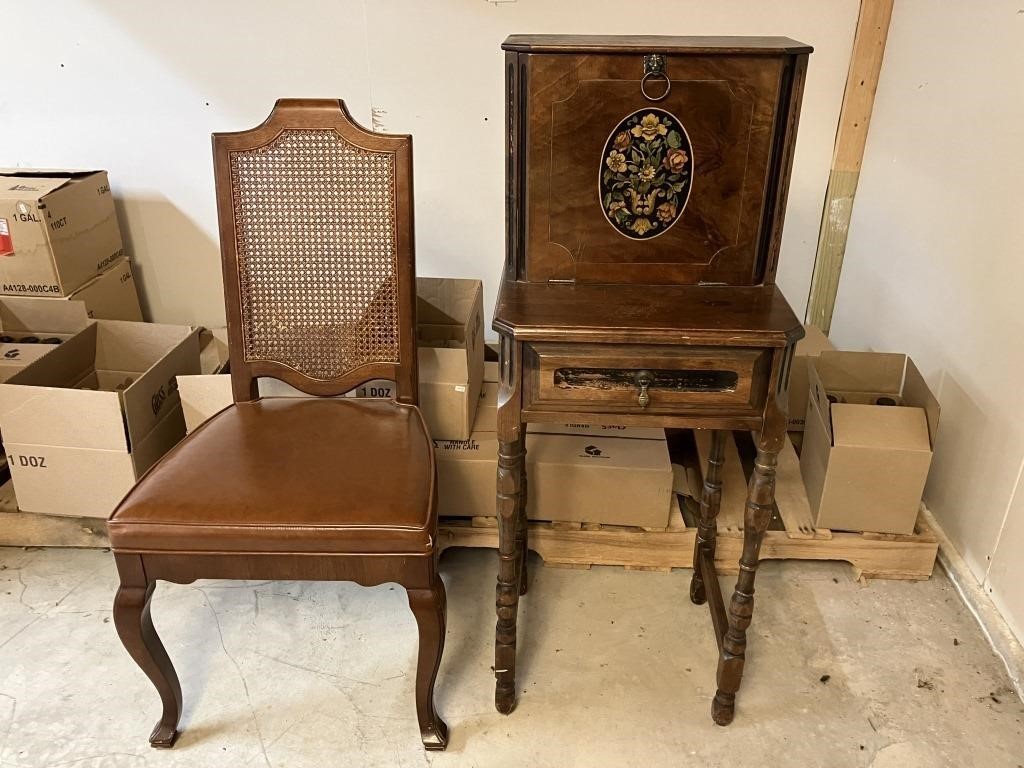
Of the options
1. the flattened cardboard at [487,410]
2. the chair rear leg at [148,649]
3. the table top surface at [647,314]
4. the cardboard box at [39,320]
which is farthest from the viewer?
the cardboard box at [39,320]

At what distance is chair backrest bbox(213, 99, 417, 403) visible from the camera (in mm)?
1631

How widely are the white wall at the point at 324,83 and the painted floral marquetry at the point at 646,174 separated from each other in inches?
41.9

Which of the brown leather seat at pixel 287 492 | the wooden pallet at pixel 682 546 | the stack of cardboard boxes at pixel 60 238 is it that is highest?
the stack of cardboard boxes at pixel 60 238

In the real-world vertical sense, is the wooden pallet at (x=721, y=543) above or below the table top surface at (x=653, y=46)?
below

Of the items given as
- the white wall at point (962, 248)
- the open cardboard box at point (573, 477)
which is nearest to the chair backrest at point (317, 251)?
the open cardboard box at point (573, 477)

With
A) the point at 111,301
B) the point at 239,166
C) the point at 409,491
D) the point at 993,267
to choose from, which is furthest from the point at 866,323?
the point at 111,301

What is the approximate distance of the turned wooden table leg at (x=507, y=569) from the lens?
1.43 meters

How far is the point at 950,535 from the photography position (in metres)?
1.97

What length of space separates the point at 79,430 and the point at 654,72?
1.50 metres

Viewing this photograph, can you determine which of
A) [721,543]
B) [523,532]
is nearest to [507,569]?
[523,532]

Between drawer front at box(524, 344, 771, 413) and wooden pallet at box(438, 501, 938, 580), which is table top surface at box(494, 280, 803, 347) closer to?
drawer front at box(524, 344, 771, 413)

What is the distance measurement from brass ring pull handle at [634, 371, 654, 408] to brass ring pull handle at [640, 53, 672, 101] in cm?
48

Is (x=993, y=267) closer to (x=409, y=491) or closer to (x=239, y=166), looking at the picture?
(x=409, y=491)

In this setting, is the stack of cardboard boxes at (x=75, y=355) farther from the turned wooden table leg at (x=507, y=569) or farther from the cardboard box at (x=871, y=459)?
the cardboard box at (x=871, y=459)
